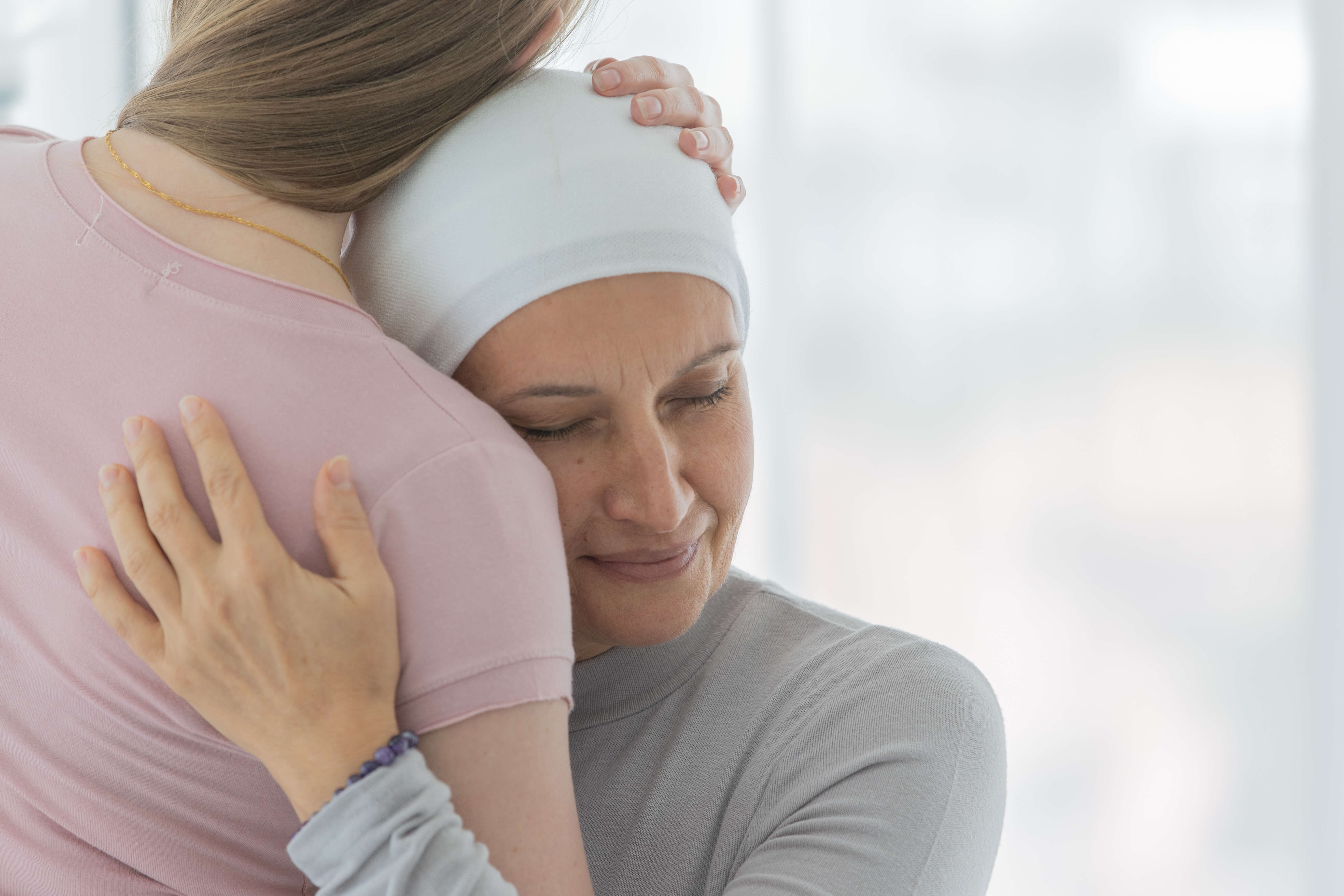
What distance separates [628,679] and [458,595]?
51cm

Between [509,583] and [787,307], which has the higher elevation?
[509,583]

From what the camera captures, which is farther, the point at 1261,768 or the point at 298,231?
the point at 1261,768

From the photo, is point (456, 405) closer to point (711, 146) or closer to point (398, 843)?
point (398, 843)

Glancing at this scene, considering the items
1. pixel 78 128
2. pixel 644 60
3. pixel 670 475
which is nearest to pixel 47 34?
pixel 78 128

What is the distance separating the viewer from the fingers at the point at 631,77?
1112mm

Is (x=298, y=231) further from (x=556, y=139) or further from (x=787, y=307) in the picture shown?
(x=787, y=307)

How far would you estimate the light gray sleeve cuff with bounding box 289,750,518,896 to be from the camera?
0.73 m

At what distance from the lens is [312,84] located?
92 cm

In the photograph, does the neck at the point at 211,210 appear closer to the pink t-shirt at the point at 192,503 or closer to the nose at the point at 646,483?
the pink t-shirt at the point at 192,503

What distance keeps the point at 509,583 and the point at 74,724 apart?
356 millimetres

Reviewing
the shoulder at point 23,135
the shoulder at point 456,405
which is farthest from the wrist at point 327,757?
the shoulder at point 23,135

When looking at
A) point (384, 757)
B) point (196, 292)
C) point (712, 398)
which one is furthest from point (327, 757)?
point (712, 398)

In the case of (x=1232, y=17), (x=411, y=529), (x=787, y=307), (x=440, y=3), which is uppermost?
(x=440, y=3)

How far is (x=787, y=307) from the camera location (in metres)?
3.46
